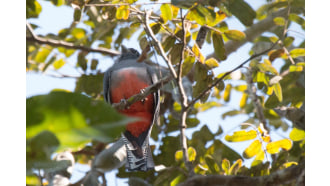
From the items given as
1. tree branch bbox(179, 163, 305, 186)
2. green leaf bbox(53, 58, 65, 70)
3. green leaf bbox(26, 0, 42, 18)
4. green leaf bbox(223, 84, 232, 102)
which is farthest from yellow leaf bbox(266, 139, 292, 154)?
green leaf bbox(223, 84, 232, 102)

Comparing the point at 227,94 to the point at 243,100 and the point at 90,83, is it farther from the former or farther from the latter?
the point at 90,83

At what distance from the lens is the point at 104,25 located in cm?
183

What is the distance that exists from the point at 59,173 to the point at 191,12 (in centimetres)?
75

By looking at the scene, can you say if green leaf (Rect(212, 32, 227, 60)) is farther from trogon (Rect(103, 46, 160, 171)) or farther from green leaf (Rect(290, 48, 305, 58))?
green leaf (Rect(290, 48, 305, 58))

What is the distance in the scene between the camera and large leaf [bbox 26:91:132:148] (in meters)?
0.44

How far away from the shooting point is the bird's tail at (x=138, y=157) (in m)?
1.05

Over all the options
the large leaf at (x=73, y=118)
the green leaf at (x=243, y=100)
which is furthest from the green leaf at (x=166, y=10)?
the green leaf at (x=243, y=100)

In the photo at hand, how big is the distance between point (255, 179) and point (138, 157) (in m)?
0.37

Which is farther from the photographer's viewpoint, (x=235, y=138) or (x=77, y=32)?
(x=77, y=32)

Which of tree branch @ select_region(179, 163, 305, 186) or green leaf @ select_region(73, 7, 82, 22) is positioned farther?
green leaf @ select_region(73, 7, 82, 22)

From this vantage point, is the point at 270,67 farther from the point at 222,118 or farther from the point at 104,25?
the point at 222,118
